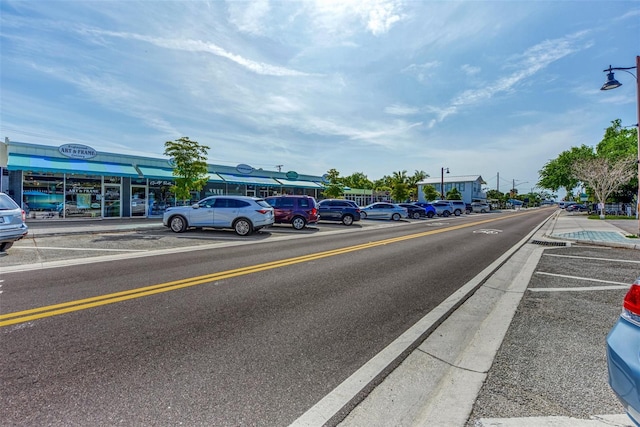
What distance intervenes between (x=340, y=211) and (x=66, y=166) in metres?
18.6

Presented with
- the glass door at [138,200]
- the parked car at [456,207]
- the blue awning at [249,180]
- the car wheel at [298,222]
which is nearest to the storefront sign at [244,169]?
the blue awning at [249,180]

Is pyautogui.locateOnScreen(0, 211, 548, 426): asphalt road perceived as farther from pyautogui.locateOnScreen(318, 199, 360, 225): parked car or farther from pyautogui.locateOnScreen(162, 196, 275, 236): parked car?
pyautogui.locateOnScreen(318, 199, 360, 225): parked car

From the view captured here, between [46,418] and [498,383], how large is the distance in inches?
150

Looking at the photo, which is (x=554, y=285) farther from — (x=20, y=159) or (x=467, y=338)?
(x=20, y=159)

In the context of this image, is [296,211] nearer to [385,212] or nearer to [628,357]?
[385,212]

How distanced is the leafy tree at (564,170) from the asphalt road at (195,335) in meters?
51.3

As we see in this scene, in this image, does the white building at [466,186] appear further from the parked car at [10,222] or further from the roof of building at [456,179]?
the parked car at [10,222]

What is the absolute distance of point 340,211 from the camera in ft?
76.4

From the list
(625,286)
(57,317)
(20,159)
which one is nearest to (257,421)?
(57,317)

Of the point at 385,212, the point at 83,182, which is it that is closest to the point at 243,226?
the point at 83,182

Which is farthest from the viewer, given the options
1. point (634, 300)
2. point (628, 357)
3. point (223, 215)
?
point (223, 215)

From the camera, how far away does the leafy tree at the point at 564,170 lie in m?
45.8

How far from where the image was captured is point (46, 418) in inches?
92.7

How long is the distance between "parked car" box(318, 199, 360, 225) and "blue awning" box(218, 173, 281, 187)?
9704 mm
